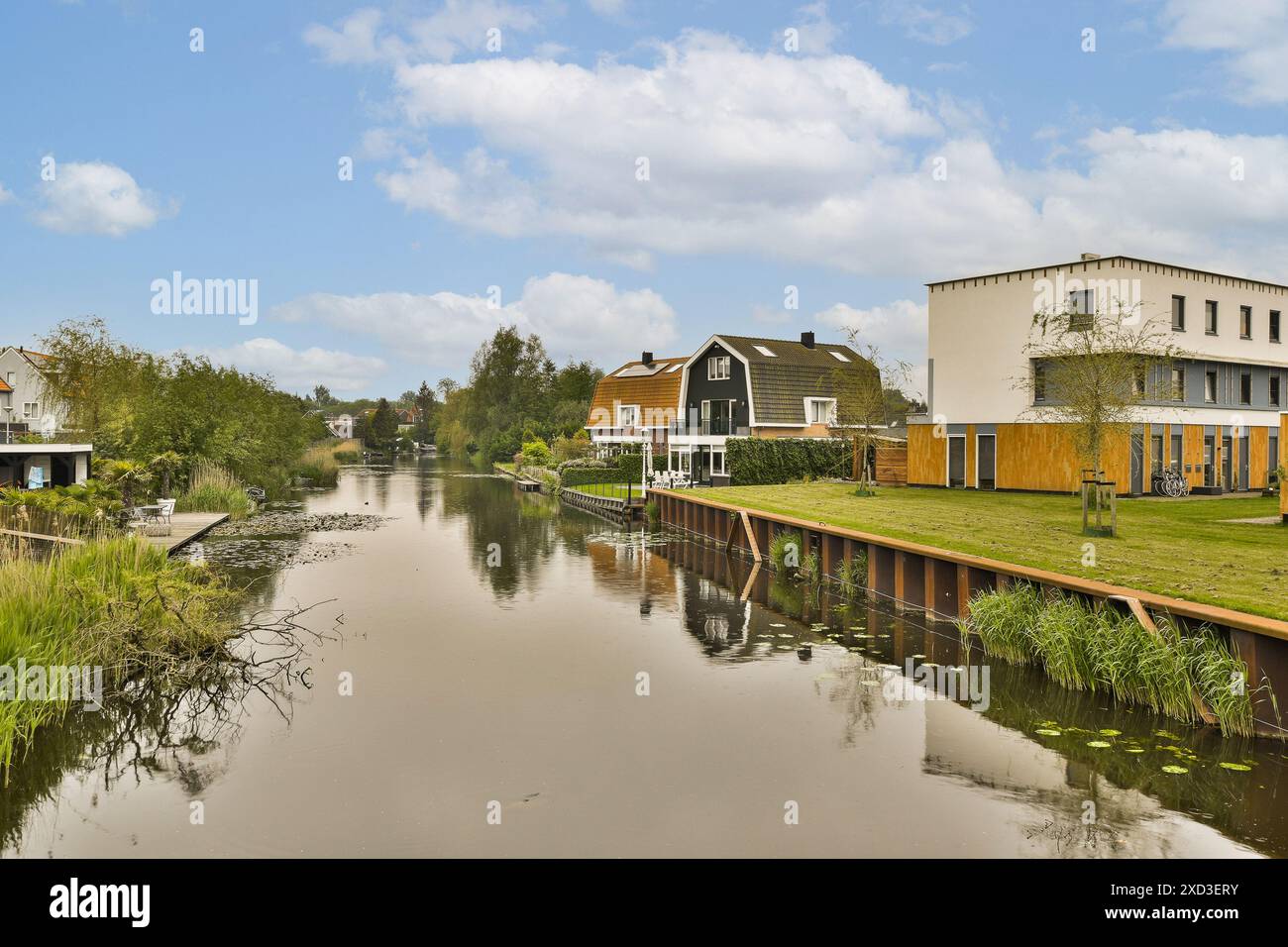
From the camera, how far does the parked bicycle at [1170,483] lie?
2700 centimetres

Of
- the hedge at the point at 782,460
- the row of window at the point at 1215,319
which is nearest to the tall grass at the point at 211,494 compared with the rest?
the hedge at the point at 782,460

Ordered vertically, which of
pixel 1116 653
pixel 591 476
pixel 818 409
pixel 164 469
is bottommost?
pixel 1116 653

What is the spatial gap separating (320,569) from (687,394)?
102 feet

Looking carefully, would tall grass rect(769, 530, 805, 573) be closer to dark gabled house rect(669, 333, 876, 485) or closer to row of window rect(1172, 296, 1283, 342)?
row of window rect(1172, 296, 1283, 342)

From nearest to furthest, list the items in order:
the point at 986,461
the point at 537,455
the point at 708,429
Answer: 1. the point at 986,461
2. the point at 708,429
3. the point at 537,455

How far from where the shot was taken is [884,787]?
Answer: 8.62 m

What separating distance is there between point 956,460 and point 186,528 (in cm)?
2474

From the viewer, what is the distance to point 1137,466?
88.7 feet

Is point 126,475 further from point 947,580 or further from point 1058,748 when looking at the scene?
point 1058,748

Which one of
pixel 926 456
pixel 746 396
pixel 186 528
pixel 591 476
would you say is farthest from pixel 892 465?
pixel 186 528

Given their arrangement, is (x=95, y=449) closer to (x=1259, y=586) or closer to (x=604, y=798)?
(x=604, y=798)

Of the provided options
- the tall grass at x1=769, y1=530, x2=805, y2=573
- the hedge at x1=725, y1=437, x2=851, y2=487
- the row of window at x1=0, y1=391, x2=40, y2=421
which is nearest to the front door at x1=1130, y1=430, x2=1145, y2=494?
the tall grass at x1=769, y1=530, x2=805, y2=573

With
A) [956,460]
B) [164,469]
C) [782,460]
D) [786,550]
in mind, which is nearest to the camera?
[786,550]

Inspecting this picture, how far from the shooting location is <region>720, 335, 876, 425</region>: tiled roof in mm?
46219
